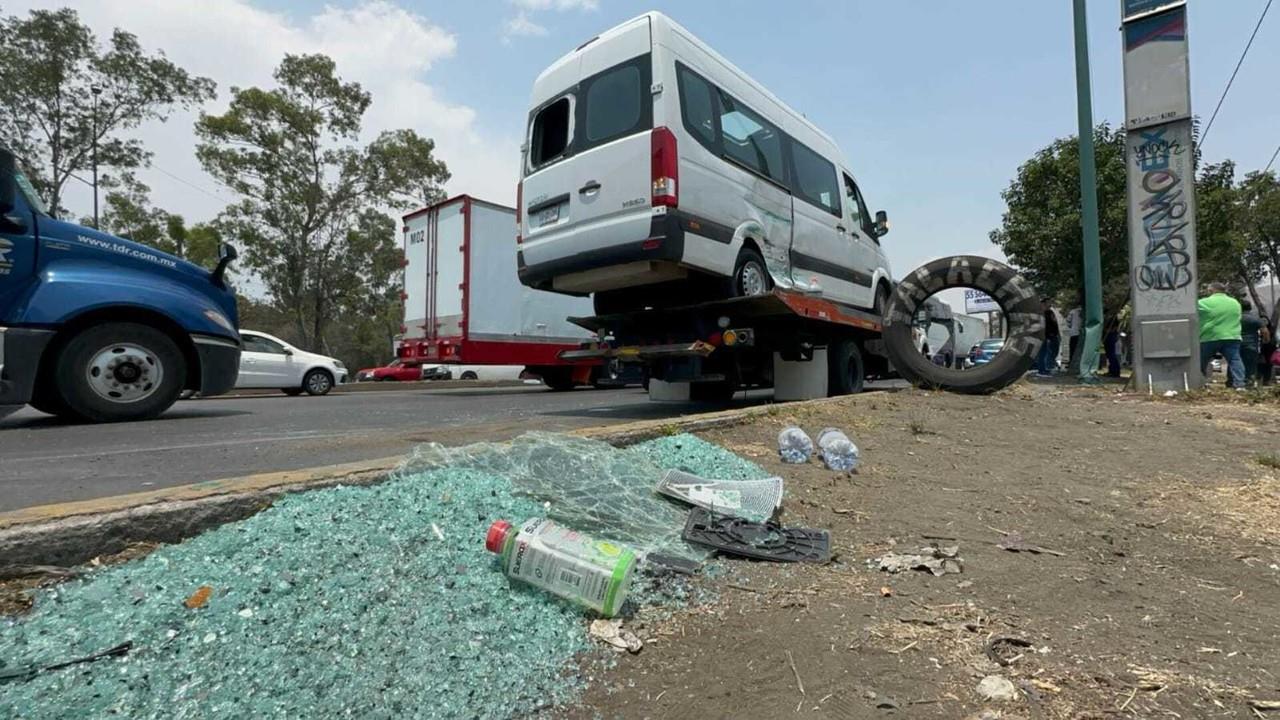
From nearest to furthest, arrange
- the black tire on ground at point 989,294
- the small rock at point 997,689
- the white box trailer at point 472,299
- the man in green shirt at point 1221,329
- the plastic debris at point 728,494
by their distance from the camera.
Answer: the small rock at point 997,689 → the plastic debris at point 728,494 → the black tire on ground at point 989,294 → the man in green shirt at point 1221,329 → the white box trailer at point 472,299

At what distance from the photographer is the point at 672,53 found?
552 cm

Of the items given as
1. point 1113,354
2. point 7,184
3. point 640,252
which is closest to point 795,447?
point 640,252

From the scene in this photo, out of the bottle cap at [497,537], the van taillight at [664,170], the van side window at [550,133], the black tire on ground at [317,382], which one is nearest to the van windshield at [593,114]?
the van side window at [550,133]

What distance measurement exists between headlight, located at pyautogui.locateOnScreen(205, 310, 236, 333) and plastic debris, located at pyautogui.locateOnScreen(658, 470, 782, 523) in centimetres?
508

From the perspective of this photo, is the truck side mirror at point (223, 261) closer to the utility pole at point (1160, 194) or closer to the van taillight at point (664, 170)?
the van taillight at point (664, 170)

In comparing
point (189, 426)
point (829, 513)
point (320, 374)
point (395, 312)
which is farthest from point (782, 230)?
point (395, 312)

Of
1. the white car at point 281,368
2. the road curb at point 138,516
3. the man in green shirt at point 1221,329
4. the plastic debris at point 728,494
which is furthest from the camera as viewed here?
the white car at point 281,368

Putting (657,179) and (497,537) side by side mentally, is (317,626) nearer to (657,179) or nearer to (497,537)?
(497,537)

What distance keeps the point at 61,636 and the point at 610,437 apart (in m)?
2.33

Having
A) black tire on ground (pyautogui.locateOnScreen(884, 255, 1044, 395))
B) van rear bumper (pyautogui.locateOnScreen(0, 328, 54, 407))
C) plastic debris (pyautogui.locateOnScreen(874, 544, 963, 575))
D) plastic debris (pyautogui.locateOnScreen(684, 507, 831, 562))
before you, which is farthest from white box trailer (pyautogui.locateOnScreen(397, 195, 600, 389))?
plastic debris (pyautogui.locateOnScreen(874, 544, 963, 575))

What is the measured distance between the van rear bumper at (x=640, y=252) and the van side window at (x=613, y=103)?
0.99m

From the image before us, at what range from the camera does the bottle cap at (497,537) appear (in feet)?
6.42

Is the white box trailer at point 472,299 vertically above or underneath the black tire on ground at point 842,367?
above

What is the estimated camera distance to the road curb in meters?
1.71
